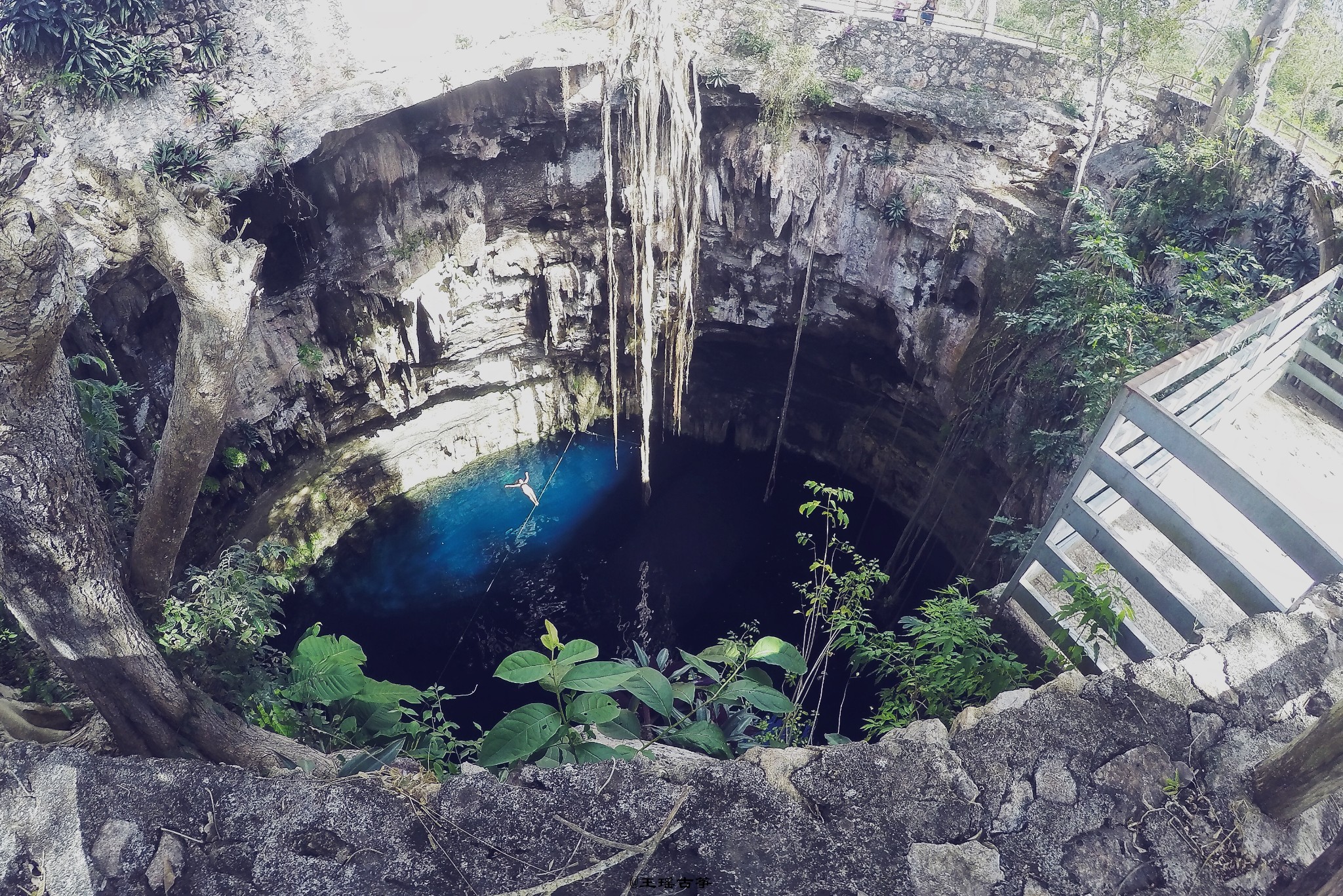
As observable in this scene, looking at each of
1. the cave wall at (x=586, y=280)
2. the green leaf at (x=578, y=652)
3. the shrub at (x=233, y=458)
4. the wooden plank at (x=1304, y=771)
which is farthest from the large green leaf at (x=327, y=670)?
the cave wall at (x=586, y=280)

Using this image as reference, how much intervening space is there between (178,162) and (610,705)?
885cm

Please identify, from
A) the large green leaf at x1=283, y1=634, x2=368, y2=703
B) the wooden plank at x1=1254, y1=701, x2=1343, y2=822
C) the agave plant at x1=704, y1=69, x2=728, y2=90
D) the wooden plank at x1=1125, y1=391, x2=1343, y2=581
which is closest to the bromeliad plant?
the large green leaf at x1=283, y1=634, x2=368, y2=703

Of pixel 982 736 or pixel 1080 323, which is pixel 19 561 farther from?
pixel 1080 323

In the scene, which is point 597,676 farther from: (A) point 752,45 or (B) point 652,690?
(A) point 752,45

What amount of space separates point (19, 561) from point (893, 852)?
4784 millimetres

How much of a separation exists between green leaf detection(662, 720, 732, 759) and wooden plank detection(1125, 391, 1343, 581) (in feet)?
11.3

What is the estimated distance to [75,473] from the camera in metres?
4.39

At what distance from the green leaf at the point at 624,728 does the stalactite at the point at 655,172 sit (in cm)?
828

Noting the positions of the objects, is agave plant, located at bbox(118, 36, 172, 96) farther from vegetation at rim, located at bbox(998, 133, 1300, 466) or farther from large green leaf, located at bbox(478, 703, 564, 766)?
vegetation at rim, located at bbox(998, 133, 1300, 466)

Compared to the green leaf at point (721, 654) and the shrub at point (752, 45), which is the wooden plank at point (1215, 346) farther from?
the shrub at point (752, 45)

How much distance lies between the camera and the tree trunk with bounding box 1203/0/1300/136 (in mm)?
9297

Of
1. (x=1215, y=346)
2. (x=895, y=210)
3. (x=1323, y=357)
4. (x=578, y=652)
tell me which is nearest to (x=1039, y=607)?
(x=1215, y=346)

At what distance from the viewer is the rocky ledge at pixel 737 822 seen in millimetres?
A: 3322

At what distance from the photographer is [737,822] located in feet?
11.4
